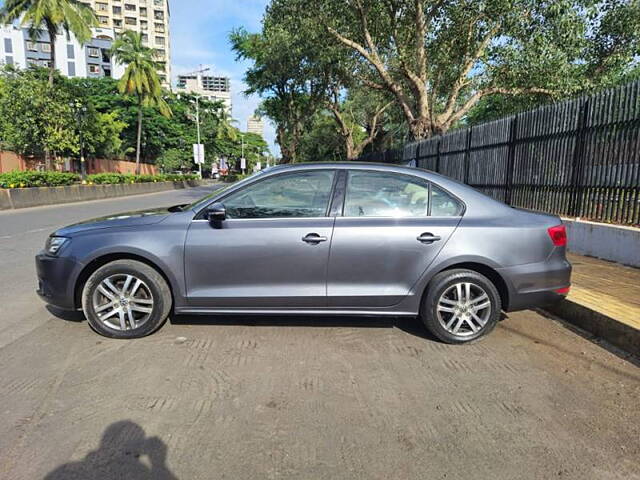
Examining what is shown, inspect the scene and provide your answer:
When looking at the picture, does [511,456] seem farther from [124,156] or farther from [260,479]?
[124,156]

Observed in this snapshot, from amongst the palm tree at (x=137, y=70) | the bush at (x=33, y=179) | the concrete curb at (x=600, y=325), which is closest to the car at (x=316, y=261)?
the concrete curb at (x=600, y=325)

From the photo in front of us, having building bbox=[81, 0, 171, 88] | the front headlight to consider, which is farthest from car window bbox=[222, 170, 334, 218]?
building bbox=[81, 0, 171, 88]

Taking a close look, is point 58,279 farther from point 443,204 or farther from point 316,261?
point 443,204

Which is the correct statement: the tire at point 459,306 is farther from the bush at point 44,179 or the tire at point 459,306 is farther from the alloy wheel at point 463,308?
the bush at point 44,179

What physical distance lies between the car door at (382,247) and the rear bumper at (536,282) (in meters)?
0.70

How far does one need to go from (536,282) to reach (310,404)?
7.69 ft

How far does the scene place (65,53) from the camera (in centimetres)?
7538

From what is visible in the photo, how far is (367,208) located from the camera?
3.88 metres

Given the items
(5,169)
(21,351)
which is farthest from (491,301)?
(5,169)

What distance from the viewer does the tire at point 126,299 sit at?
3.78m

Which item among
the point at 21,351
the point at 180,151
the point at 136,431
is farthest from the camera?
the point at 180,151

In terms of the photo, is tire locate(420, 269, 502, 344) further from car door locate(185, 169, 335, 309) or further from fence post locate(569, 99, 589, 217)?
fence post locate(569, 99, 589, 217)

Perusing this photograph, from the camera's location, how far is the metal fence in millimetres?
6223

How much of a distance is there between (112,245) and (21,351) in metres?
1.15
